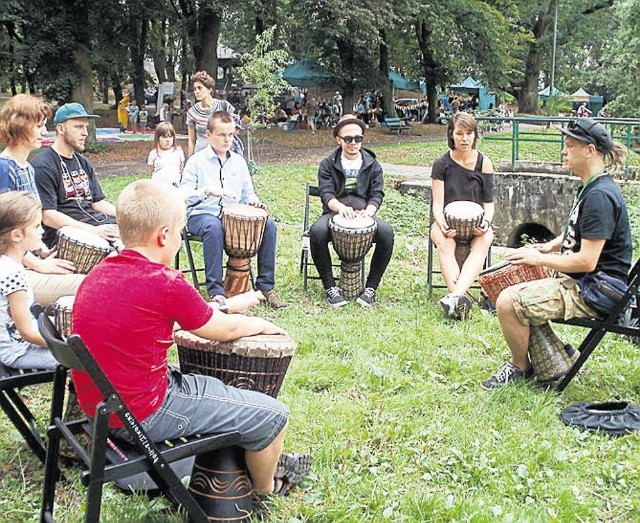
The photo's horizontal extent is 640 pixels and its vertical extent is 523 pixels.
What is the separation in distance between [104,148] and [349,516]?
18.3 metres

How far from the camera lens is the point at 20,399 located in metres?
3.36

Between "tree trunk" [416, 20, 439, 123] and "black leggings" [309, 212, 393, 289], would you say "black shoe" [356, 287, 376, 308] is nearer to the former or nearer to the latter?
"black leggings" [309, 212, 393, 289]

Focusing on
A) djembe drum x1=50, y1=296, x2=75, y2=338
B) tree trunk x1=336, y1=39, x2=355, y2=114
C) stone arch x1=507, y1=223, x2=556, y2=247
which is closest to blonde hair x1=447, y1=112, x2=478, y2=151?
djembe drum x1=50, y1=296, x2=75, y2=338

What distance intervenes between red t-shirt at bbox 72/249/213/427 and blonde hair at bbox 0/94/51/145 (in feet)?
7.24

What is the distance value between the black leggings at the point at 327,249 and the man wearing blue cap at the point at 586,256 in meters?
2.18

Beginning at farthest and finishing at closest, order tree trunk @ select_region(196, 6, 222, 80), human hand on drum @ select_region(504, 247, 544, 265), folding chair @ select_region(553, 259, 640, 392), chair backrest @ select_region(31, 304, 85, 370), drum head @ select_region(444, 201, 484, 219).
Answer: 1. tree trunk @ select_region(196, 6, 222, 80)
2. drum head @ select_region(444, 201, 484, 219)
3. human hand on drum @ select_region(504, 247, 544, 265)
4. folding chair @ select_region(553, 259, 640, 392)
5. chair backrest @ select_region(31, 304, 85, 370)

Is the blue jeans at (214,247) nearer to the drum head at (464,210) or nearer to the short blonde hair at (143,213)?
the drum head at (464,210)

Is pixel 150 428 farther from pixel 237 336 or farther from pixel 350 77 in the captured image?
pixel 350 77

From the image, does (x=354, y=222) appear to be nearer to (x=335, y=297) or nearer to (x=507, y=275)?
(x=335, y=297)

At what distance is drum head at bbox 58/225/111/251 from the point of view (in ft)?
15.7

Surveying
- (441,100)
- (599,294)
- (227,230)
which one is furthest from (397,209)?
(441,100)

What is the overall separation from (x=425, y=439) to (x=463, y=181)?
3240mm

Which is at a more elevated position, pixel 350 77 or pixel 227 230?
pixel 350 77

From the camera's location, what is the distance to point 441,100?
40.8 m
